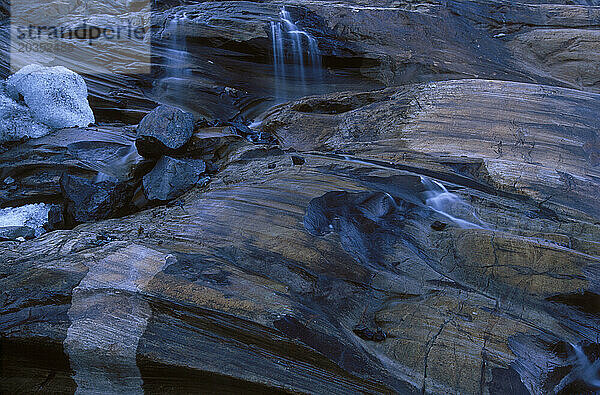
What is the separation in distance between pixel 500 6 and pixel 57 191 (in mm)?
10171

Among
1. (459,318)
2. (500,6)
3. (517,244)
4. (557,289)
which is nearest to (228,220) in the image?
(459,318)

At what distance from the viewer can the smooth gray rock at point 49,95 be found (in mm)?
7965

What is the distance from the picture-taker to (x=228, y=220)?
16.1ft

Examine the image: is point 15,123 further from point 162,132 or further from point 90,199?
point 162,132

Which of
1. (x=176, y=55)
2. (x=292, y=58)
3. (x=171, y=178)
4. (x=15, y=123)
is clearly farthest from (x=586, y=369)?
(x=176, y=55)

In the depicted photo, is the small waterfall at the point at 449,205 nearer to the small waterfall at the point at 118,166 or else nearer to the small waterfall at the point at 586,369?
the small waterfall at the point at 586,369

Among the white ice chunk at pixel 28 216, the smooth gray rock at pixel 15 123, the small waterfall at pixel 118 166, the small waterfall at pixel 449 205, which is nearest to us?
the small waterfall at pixel 449 205

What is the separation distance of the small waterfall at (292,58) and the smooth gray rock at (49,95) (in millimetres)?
4095

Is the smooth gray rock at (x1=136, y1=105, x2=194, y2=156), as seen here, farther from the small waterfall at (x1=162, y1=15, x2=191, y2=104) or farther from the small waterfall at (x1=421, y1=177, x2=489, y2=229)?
the small waterfall at (x1=421, y1=177, x2=489, y2=229)

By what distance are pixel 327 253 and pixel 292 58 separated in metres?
7.01

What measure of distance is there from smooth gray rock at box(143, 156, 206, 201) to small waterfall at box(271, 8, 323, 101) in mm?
4017

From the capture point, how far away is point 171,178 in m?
6.73

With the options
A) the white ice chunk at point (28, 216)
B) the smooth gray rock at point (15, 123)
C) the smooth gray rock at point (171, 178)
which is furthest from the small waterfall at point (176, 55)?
the white ice chunk at point (28, 216)

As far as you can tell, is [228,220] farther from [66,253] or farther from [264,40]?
[264,40]
